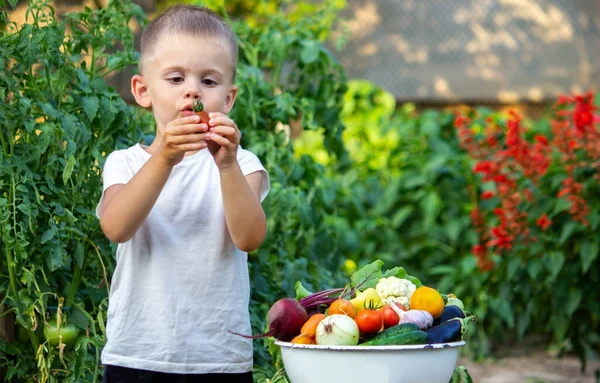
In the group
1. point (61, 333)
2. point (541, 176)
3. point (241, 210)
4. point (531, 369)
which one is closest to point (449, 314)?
point (241, 210)

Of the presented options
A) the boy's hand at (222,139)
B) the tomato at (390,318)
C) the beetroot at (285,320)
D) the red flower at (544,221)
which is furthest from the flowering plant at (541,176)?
the boy's hand at (222,139)

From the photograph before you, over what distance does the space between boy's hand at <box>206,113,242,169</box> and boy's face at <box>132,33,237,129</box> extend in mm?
151

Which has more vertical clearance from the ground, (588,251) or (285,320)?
(588,251)

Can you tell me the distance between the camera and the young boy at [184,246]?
1.96m

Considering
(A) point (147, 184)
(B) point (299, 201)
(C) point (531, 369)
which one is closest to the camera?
(A) point (147, 184)

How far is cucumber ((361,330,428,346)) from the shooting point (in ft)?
5.80

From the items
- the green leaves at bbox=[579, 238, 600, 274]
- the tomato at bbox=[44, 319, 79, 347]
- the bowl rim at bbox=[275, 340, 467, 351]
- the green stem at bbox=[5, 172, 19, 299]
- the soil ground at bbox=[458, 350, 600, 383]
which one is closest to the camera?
the bowl rim at bbox=[275, 340, 467, 351]

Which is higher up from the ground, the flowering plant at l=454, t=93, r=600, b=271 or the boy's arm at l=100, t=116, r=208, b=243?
the flowering plant at l=454, t=93, r=600, b=271

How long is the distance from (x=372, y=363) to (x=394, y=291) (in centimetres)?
29

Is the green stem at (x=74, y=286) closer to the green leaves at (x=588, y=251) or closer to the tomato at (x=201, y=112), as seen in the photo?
the tomato at (x=201, y=112)

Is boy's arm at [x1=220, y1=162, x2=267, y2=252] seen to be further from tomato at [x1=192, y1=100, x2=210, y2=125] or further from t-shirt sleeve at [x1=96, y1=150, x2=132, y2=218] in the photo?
t-shirt sleeve at [x1=96, y1=150, x2=132, y2=218]

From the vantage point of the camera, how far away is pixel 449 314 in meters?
1.95

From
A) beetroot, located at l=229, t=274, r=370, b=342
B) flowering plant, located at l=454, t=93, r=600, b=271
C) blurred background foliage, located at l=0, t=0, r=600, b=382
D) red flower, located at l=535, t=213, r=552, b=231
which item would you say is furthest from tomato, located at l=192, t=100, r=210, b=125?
red flower, located at l=535, t=213, r=552, b=231

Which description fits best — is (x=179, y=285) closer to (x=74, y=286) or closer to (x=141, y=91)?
(x=141, y=91)
